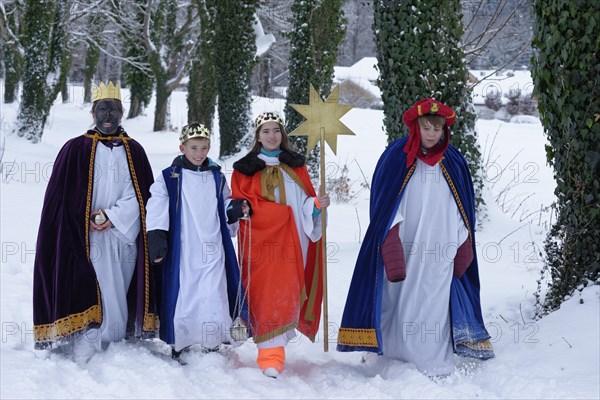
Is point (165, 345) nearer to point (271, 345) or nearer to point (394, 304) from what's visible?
point (271, 345)

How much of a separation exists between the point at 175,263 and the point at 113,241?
1.60ft

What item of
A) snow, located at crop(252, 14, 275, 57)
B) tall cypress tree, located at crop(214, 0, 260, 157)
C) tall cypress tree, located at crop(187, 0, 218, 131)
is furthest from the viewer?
tall cypress tree, located at crop(187, 0, 218, 131)

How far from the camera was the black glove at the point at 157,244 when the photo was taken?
4.82 meters

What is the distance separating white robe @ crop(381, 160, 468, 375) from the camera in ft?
15.6

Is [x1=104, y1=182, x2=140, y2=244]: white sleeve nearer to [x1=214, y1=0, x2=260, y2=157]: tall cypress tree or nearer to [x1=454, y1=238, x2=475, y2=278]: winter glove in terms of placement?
[x1=454, y1=238, x2=475, y2=278]: winter glove

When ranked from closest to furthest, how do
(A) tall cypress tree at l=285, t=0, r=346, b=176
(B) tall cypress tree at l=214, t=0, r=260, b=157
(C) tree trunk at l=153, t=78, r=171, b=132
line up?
1. (A) tall cypress tree at l=285, t=0, r=346, b=176
2. (B) tall cypress tree at l=214, t=0, r=260, b=157
3. (C) tree trunk at l=153, t=78, r=171, b=132

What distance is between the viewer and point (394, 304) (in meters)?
4.99

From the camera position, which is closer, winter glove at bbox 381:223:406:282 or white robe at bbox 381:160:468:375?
winter glove at bbox 381:223:406:282

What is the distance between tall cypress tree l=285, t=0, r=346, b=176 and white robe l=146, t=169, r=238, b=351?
24.3ft

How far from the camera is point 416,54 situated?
697cm

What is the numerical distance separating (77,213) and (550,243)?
327cm

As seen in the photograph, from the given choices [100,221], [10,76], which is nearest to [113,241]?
[100,221]

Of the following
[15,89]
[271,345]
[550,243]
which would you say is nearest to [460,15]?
[550,243]

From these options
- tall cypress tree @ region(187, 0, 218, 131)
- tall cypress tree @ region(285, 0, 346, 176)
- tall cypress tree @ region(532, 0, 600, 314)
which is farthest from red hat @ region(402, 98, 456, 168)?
tall cypress tree @ region(187, 0, 218, 131)
